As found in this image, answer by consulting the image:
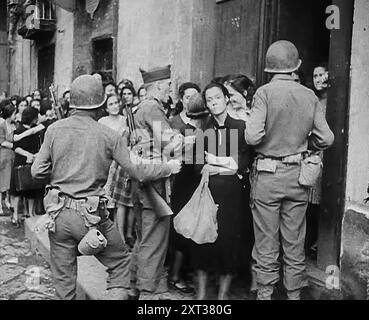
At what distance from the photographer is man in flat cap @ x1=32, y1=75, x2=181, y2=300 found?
3.78m

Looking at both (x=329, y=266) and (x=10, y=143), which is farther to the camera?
(x=10, y=143)

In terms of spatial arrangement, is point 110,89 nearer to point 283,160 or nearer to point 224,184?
point 224,184

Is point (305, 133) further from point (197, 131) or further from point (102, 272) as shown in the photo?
point (102, 272)

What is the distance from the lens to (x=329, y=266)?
450 cm

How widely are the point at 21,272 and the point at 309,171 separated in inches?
129

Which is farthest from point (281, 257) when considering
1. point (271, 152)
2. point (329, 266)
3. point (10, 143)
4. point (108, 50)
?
point (108, 50)

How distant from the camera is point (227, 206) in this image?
4227mm

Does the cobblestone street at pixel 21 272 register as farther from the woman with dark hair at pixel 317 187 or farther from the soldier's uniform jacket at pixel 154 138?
the woman with dark hair at pixel 317 187

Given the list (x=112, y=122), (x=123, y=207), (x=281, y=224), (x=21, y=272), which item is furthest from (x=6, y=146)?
(x=281, y=224)

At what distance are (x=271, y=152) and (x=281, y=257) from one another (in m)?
0.91

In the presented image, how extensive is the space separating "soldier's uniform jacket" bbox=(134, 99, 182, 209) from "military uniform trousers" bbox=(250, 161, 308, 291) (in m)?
0.67

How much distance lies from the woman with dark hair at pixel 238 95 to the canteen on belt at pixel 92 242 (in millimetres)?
1328

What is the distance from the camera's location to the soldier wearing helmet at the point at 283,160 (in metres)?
3.96

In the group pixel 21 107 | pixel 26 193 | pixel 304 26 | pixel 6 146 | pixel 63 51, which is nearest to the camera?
pixel 304 26
